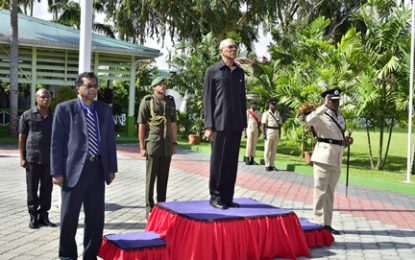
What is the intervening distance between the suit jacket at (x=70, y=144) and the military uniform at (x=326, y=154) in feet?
9.78

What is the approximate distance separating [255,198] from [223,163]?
12.9 feet

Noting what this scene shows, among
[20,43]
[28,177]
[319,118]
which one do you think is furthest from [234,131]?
[20,43]

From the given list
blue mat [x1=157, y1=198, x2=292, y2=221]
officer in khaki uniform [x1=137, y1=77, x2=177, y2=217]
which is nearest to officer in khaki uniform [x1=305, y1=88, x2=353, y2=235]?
blue mat [x1=157, y1=198, x2=292, y2=221]

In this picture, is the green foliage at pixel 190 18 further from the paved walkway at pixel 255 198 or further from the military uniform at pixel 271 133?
the paved walkway at pixel 255 198

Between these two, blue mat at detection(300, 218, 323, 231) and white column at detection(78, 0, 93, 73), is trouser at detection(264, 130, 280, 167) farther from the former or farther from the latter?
blue mat at detection(300, 218, 323, 231)

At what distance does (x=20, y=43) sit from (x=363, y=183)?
1388 cm

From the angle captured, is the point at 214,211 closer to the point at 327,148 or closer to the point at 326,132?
the point at 327,148

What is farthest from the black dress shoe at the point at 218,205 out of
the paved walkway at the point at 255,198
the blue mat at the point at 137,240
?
the paved walkway at the point at 255,198

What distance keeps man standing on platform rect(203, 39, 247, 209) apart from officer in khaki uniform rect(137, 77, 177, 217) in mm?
1353

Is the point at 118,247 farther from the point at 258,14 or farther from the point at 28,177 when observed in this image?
the point at 258,14

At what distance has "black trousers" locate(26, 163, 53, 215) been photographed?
7.16 meters

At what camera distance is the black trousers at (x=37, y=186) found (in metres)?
7.16

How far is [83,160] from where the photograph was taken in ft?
16.6

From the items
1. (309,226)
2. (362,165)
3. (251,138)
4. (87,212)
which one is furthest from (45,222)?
(362,165)
